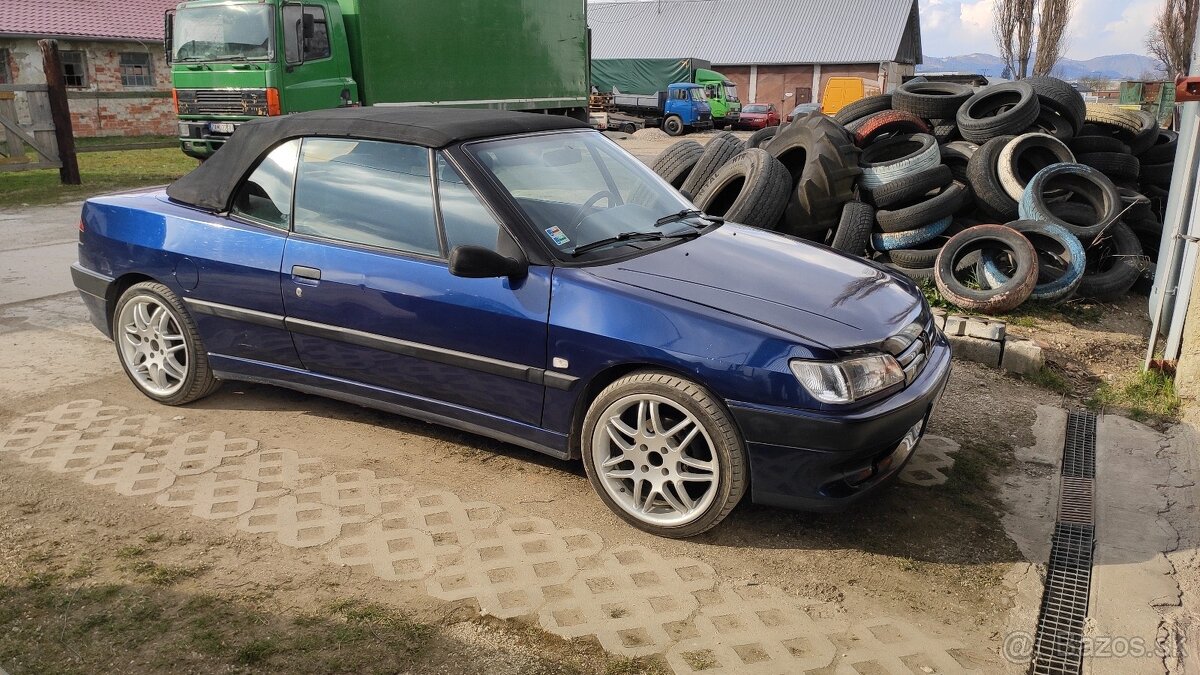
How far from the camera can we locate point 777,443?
331 centimetres

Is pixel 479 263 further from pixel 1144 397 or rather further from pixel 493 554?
pixel 1144 397

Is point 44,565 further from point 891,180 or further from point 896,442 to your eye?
point 891,180

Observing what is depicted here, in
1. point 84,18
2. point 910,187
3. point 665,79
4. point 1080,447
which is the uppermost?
point 84,18

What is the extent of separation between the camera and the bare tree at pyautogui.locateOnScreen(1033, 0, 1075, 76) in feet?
167

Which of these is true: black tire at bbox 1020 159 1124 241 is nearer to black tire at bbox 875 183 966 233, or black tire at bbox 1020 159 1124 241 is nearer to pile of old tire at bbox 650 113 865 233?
black tire at bbox 875 183 966 233

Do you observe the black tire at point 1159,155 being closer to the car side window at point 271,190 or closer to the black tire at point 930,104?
the black tire at point 930,104

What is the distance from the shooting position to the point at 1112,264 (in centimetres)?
768

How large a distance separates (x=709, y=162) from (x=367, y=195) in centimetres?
432

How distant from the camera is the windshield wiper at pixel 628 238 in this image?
3.83m

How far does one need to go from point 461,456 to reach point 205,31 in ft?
39.5

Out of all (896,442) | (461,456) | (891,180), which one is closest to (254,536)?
(461,456)

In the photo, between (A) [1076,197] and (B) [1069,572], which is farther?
(A) [1076,197]

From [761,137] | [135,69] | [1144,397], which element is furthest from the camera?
[135,69]

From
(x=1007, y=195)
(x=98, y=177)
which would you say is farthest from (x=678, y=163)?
(x=98, y=177)
